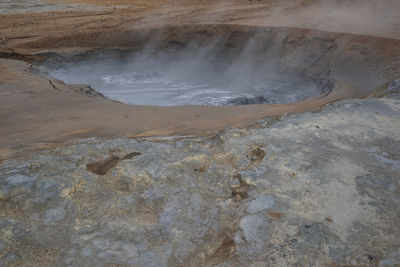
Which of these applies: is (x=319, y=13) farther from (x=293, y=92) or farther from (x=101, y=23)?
(x=101, y=23)

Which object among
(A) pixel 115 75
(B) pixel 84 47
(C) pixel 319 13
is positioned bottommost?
(A) pixel 115 75

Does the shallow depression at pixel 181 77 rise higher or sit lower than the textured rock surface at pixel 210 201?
lower

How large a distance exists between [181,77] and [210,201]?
5.36 m

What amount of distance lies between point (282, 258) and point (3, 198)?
1.63 meters

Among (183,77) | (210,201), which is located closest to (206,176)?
(210,201)

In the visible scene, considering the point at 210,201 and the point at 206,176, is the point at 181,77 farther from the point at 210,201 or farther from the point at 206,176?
the point at 210,201

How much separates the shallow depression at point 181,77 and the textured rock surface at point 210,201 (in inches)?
127

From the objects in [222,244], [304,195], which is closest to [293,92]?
[304,195]

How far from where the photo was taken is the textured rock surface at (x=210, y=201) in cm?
174

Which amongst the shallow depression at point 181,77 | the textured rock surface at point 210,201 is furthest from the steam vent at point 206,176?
the shallow depression at point 181,77

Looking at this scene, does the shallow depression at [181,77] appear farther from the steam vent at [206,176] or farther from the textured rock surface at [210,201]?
the textured rock surface at [210,201]

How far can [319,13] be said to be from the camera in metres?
7.98

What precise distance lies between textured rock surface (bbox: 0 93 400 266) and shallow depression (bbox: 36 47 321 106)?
323 centimetres

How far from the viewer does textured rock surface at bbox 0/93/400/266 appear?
174 centimetres
